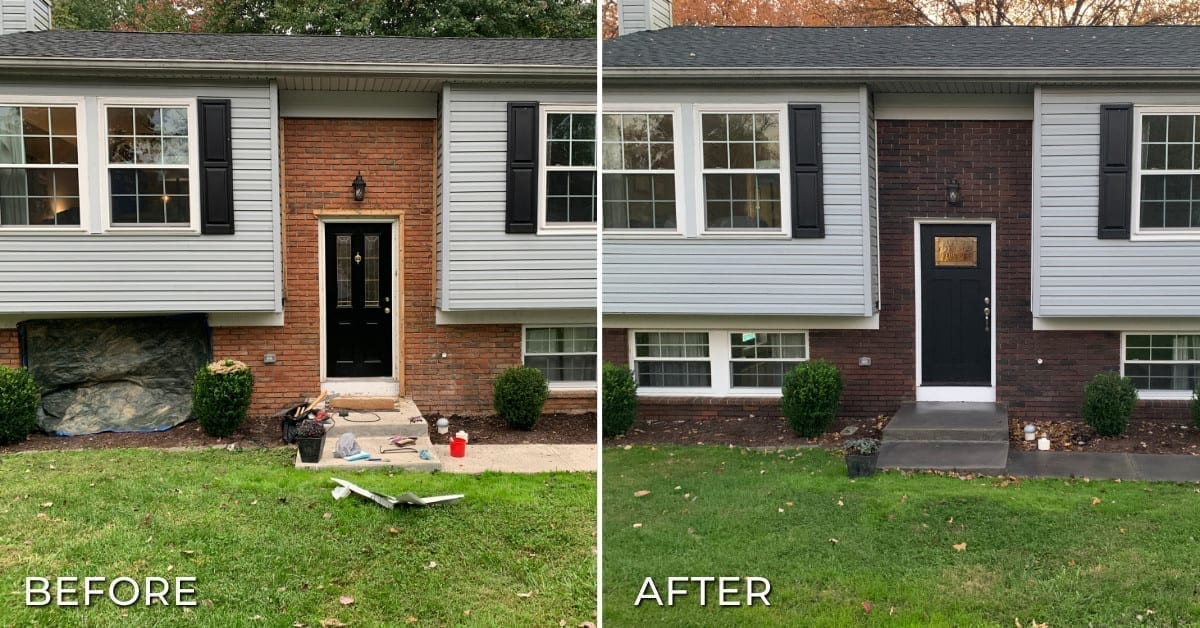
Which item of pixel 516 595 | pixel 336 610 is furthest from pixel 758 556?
pixel 336 610

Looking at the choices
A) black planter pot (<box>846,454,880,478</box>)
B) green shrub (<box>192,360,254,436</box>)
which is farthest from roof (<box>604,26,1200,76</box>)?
green shrub (<box>192,360,254,436</box>)

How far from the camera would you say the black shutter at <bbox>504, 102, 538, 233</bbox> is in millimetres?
5391

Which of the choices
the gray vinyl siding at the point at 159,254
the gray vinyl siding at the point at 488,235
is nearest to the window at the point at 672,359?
the gray vinyl siding at the point at 488,235

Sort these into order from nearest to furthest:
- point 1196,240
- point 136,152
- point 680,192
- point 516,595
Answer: point 1196,240 → point 680,192 → point 516,595 → point 136,152

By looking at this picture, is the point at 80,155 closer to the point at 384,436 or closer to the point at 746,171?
the point at 384,436

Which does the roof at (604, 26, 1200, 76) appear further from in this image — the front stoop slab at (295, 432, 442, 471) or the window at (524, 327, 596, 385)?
the front stoop slab at (295, 432, 442, 471)

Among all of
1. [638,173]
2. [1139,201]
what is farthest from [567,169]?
[1139,201]

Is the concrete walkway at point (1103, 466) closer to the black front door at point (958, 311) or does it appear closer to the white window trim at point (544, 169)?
the black front door at point (958, 311)

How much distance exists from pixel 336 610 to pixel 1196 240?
155 inches

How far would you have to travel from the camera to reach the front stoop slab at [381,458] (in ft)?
17.3

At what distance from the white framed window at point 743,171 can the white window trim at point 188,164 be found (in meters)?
2.90

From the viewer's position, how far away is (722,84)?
438 centimetres

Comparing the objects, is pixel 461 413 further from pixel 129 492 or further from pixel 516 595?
pixel 129 492

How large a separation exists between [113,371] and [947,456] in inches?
170
